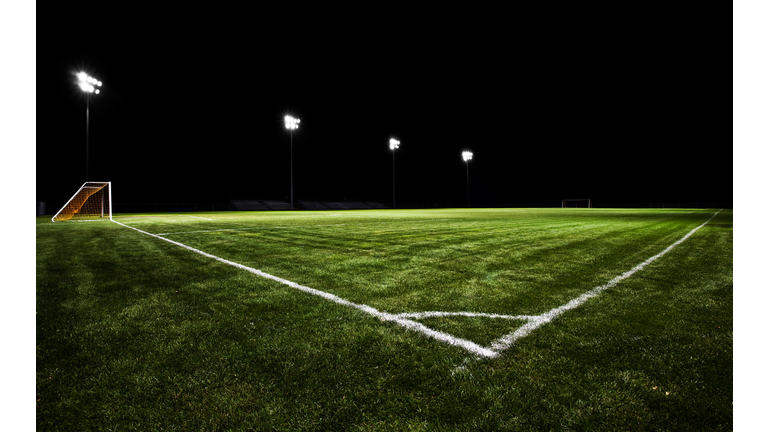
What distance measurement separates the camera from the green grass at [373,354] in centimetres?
169

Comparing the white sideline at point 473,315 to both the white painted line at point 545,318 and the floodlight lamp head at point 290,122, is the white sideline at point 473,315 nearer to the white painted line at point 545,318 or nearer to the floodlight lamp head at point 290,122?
the white painted line at point 545,318

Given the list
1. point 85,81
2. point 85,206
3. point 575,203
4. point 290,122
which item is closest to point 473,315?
point 85,206

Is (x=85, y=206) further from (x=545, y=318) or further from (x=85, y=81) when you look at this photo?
(x=545, y=318)

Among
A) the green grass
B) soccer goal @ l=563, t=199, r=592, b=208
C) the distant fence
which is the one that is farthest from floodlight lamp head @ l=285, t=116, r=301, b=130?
soccer goal @ l=563, t=199, r=592, b=208

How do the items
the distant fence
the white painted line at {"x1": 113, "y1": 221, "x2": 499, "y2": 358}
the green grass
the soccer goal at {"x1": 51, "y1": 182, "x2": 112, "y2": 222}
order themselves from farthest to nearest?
the distant fence < the soccer goal at {"x1": 51, "y1": 182, "x2": 112, "y2": 222} < the white painted line at {"x1": 113, "y1": 221, "x2": 499, "y2": 358} < the green grass

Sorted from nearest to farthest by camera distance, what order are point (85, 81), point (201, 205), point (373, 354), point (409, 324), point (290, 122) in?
point (373, 354), point (409, 324), point (85, 81), point (290, 122), point (201, 205)

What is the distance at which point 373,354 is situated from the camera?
2258 mm

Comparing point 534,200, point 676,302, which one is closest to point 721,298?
point 676,302

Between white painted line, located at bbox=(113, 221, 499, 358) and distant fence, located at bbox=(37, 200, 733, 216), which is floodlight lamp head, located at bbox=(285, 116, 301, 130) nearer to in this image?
distant fence, located at bbox=(37, 200, 733, 216)

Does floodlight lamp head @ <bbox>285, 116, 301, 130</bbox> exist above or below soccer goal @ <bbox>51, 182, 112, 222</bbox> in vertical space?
above

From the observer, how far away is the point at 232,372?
Answer: 6.84ft

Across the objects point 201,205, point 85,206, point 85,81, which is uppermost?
point 85,81

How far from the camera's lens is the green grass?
5.55 feet

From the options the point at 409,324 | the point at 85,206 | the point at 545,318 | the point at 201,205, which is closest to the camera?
the point at 409,324
